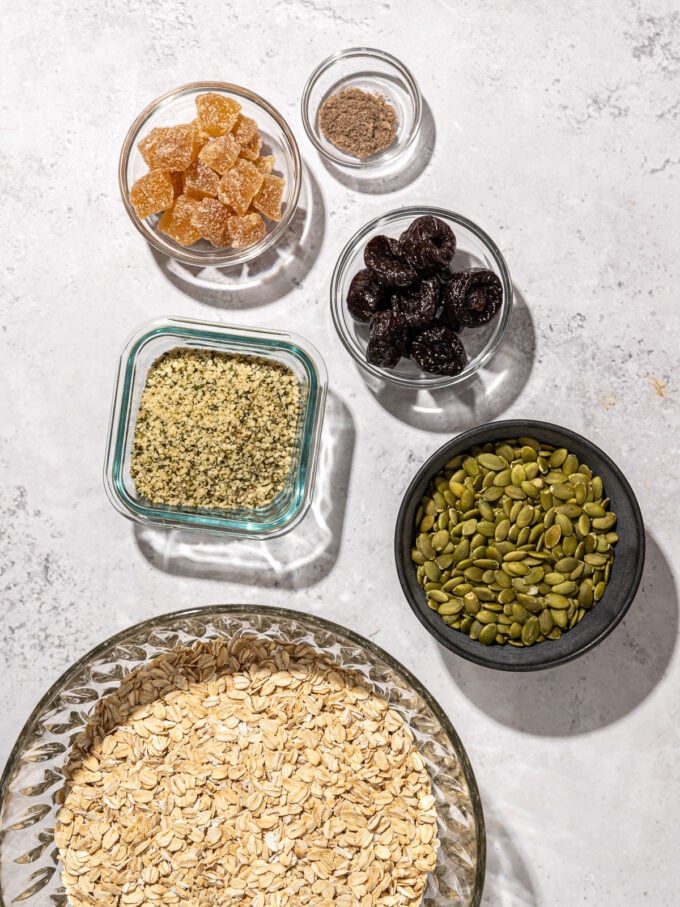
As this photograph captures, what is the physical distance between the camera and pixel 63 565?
1.90 m

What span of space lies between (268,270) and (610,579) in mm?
1045

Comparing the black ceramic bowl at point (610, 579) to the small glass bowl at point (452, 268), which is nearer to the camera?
the black ceramic bowl at point (610, 579)

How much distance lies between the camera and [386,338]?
1.74 m

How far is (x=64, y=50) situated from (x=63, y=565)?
1.21 m

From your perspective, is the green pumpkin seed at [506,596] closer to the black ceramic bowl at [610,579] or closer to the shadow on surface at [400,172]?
the black ceramic bowl at [610,579]

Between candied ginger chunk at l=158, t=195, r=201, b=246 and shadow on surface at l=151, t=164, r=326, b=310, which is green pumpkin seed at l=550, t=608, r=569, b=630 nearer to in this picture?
shadow on surface at l=151, t=164, r=326, b=310

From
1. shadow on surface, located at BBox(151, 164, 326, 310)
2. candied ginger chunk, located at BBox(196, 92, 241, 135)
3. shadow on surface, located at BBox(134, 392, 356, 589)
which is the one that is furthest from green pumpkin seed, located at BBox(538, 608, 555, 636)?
candied ginger chunk, located at BBox(196, 92, 241, 135)

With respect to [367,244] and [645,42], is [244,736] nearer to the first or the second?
[367,244]

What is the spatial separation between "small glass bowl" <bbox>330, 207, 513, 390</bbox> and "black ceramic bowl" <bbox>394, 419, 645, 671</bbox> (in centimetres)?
18

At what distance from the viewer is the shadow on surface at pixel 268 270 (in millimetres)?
1901

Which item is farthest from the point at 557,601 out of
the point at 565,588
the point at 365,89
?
the point at 365,89

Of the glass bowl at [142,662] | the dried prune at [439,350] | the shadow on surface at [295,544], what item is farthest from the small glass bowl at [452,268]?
the glass bowl at [142,662]

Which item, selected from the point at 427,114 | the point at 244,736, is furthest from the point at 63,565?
the point at 427,114

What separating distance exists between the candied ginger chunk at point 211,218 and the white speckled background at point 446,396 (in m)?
0.16
